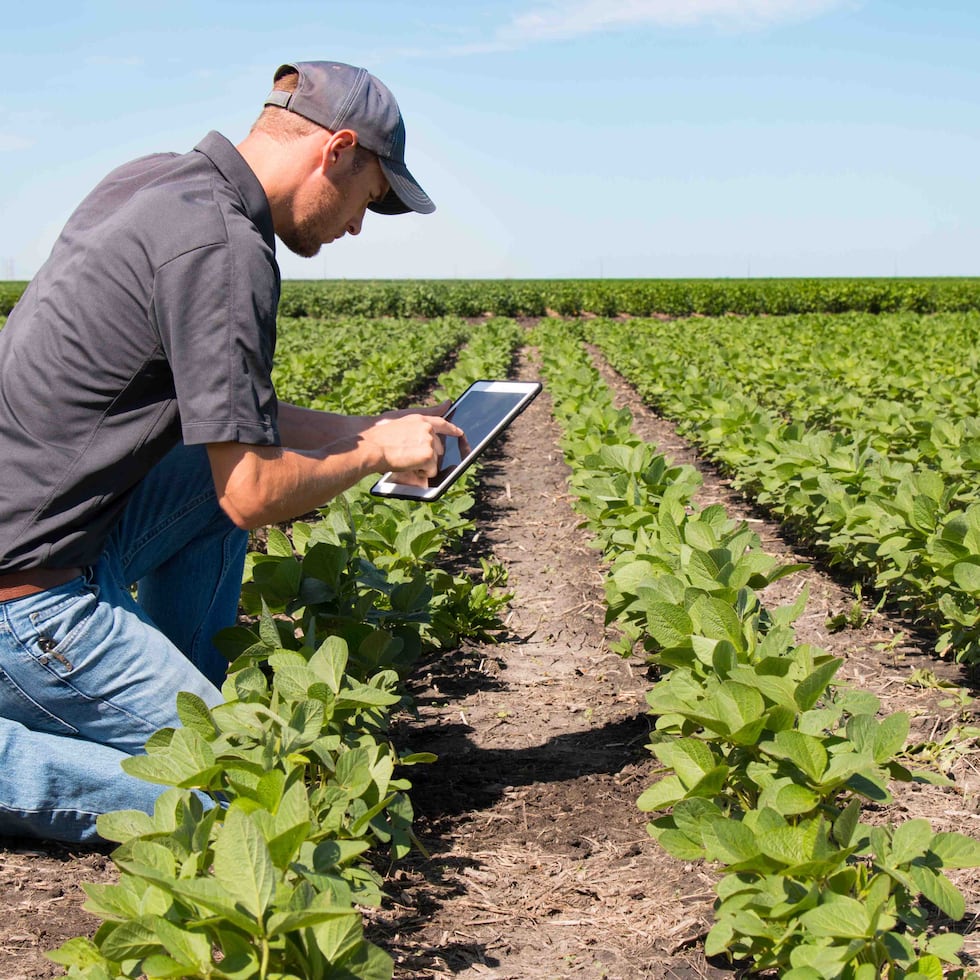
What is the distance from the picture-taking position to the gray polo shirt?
2.15 metres

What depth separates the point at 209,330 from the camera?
2.15m

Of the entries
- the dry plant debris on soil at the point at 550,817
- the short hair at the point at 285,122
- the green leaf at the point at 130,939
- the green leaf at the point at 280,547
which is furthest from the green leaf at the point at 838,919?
the short hair at the point at 285,122

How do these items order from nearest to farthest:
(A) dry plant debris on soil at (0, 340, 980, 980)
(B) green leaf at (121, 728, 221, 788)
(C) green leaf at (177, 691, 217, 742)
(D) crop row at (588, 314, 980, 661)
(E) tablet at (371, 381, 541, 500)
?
(B) green leaf at (121, 728, 221, 788), (C) green leaf at (177, 691, 217, 742), (A) dry plant debris on soil at (0, 340, 980, 980), (E) tablet at (371, 381, 541, 500), (D) crop row at (588, 314, 980, 661)

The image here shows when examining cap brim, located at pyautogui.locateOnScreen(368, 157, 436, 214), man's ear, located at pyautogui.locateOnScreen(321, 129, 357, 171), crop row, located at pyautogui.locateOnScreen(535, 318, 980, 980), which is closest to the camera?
crop row, located at pyautogui.locateOnScreen(535, 318, 980, 980)

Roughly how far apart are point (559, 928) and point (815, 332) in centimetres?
1671

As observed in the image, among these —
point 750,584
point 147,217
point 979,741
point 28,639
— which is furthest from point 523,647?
point 147,217

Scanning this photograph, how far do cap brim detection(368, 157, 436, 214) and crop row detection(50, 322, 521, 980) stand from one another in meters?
0.91

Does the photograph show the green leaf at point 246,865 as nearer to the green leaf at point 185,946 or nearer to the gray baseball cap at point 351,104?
the green leaf at point 185,946

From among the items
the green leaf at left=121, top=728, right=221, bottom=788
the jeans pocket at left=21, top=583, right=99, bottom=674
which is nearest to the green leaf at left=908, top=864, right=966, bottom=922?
the green leaf at left=121, top=728, right=221, bottom=788

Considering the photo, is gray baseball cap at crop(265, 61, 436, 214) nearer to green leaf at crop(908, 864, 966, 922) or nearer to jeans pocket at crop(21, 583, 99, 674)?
jeans pocket at crop(21, 583, 99, 674)

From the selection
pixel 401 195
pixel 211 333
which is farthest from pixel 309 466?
pixel 401 195

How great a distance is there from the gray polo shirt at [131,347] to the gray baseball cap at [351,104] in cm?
20

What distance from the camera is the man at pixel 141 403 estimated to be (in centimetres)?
217

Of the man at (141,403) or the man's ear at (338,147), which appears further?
the man's ear at (338,147)
